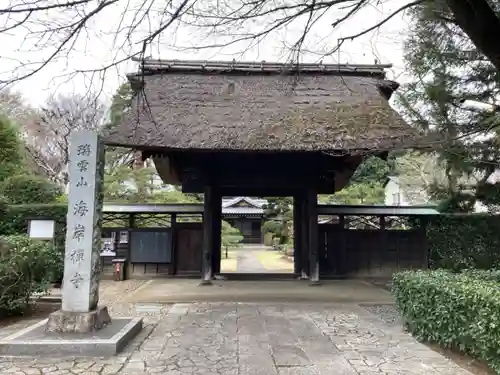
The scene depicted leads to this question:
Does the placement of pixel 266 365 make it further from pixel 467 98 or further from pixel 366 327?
pixel 467 98

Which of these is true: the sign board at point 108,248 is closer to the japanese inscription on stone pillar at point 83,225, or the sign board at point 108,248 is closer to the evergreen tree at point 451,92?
the japanese inscription on stone pillar at point 83,225

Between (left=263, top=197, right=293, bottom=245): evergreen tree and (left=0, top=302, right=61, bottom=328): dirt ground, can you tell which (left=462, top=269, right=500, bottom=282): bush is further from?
(left=263, top=197, right=293, bottom=245): evergreen tree

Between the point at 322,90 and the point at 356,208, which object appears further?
→ the point at 356,208

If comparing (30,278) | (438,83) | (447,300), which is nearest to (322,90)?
(438,83)

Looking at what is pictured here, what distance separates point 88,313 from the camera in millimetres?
4996

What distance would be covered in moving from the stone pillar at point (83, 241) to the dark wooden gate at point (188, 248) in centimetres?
594

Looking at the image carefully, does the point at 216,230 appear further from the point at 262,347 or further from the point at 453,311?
the point at 453,311

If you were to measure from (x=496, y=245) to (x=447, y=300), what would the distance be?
7876 mm

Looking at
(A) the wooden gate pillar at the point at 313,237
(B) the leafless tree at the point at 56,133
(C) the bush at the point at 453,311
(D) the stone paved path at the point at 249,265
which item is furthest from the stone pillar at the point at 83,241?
(B) the leafless tree at the point at 56,133

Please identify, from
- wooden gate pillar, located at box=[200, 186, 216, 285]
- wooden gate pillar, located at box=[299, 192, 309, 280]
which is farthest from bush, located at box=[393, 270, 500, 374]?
wooden gate pillar, located at box=[200, 186, 216, 285]

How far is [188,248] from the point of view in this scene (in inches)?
448

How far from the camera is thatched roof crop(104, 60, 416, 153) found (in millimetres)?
8039

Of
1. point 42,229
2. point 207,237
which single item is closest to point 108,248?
point 42,229

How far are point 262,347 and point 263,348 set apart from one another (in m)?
0.04
